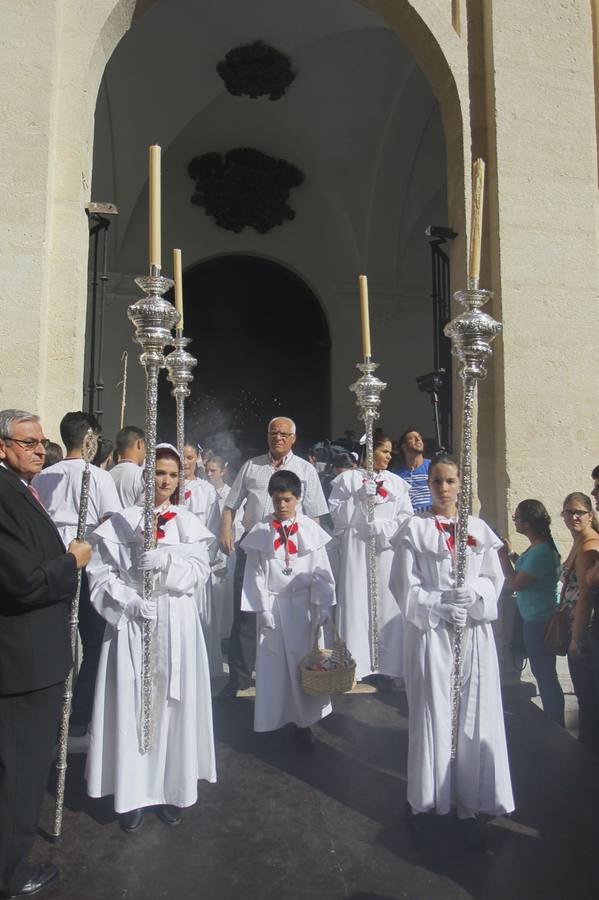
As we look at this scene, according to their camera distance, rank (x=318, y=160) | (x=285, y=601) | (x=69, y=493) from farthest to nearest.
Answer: (x=318, y=160), (x=285, y=601), (x=69, y=493)

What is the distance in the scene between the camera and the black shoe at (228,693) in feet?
15.7

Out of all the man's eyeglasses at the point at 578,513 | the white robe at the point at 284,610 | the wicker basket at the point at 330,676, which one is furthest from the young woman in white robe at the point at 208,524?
the man's eyeglasses at the point at 578,513

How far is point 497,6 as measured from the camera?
5.81 m

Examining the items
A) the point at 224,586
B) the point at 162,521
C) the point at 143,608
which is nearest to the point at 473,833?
the point at 143,608

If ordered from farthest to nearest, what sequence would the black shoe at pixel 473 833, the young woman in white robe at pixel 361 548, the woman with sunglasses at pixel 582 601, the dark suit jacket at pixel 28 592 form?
the young woman in white robe at pixel 361 548, the woman with sunglasses at pixel 582 601, the black shoe at pixel 473 833, the dark suit jacket at pixel 28 592

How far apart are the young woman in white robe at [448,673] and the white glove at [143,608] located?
48.9 inches

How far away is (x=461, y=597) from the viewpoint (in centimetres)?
305

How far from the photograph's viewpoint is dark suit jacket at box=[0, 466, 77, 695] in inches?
99.9

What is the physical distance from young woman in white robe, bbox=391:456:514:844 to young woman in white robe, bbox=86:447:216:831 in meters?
1.06

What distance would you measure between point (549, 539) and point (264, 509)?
7.02 feet

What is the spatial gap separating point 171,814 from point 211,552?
2318 millimetres

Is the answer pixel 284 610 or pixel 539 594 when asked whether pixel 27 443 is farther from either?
pixel 539 594

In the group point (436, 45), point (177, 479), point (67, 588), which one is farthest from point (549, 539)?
point (436, 45)

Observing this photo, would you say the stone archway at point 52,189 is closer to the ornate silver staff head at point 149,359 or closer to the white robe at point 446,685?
the ornate silver staff head at point 149,359
